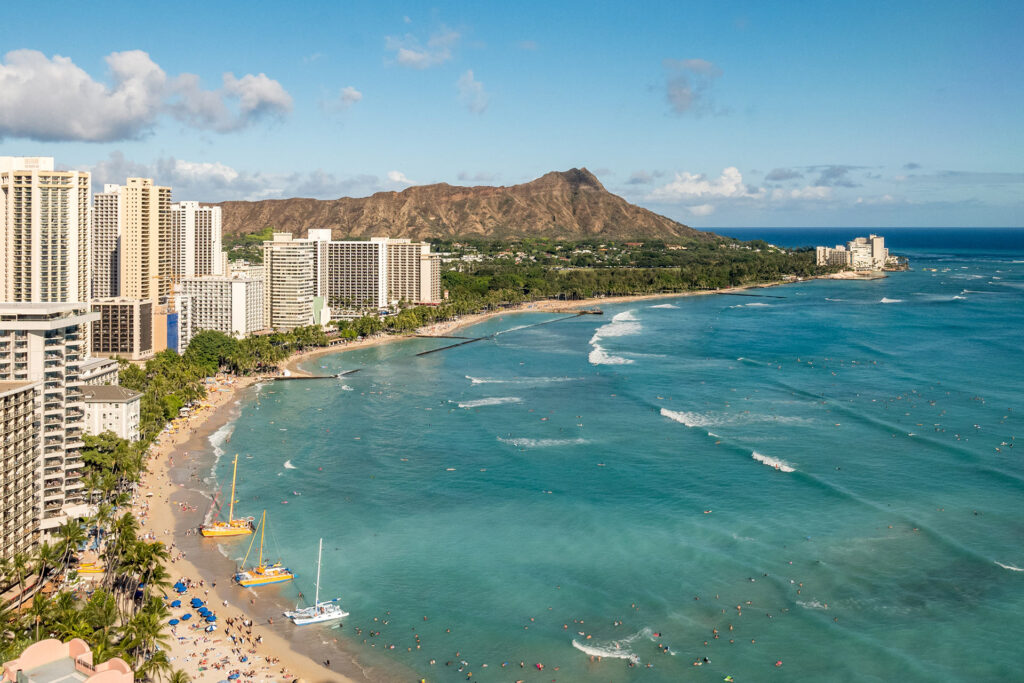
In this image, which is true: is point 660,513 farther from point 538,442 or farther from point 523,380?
point 523,380

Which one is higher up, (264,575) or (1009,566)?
(1009,566)

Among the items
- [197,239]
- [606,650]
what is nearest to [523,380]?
[606,650]

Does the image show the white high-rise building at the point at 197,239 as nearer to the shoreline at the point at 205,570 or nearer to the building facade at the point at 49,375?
the shoreline at the point at 205,570

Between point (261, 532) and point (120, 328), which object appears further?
point (120, 328)

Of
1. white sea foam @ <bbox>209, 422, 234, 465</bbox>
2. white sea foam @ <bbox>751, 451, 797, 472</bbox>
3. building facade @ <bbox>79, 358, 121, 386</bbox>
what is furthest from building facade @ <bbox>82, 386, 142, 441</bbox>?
white sea foam @ <bbox>751, 451, 797, 472</bbox>

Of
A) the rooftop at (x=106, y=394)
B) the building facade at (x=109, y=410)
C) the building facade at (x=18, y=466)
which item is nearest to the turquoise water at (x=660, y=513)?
the building facade at (x=109, y=410)

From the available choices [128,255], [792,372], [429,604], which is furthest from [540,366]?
[429,604]

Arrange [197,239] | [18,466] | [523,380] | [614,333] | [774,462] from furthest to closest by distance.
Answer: [197,239] → [614,333] → [523,380] → [774,462] → [18,466]

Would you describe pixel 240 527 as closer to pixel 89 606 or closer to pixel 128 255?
pixel 89 606
